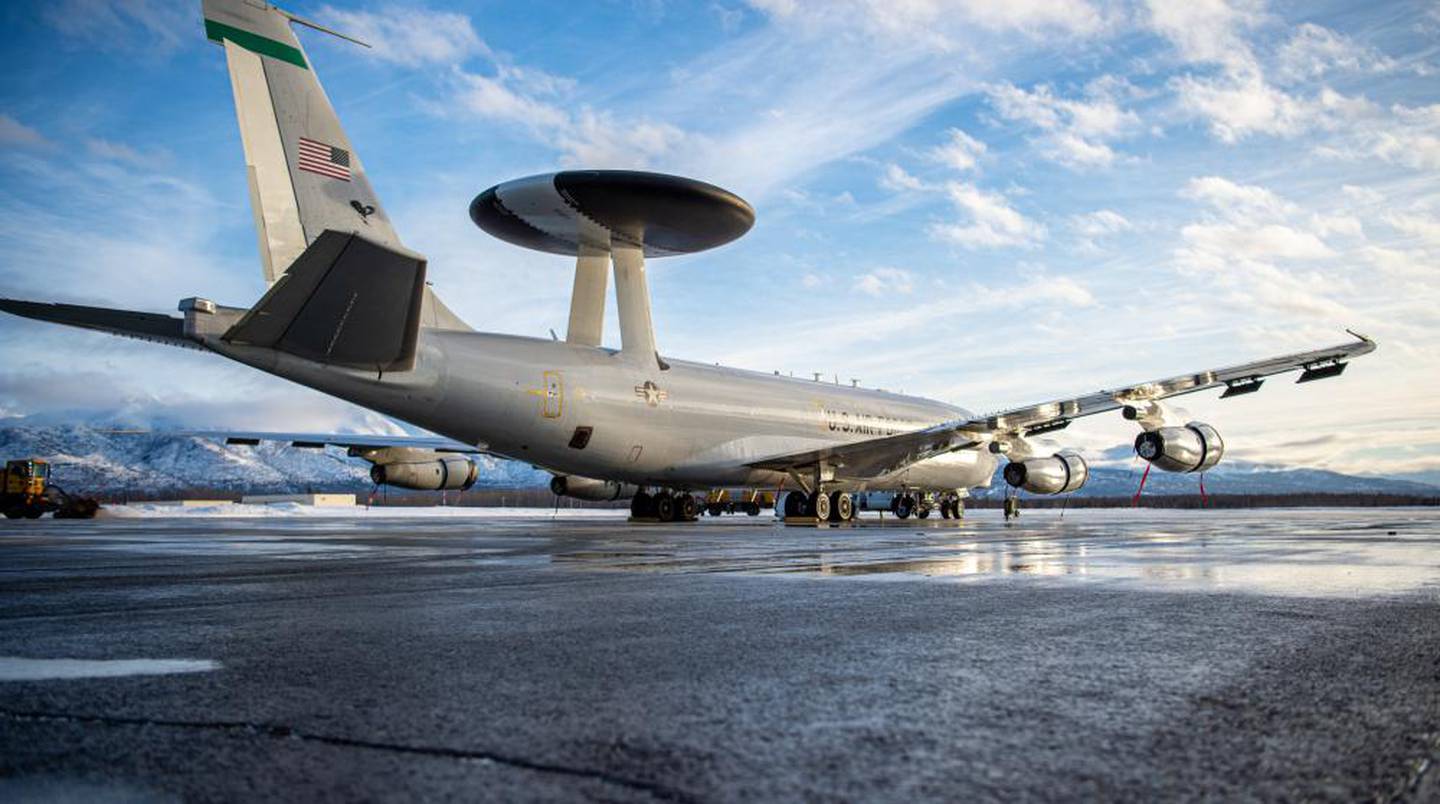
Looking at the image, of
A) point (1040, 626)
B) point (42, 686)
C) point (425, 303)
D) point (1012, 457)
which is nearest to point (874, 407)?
point (1012, 457)

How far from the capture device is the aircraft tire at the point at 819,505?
24.3m

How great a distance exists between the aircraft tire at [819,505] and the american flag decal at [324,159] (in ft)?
45.5

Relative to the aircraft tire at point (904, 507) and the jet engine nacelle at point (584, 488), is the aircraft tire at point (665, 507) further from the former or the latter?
the aircraft tire at point (904, 507)

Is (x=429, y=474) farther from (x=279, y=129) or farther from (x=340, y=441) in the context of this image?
(x=279, y=129)

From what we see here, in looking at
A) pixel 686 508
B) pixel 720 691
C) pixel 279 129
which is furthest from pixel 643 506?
pixel 720 691

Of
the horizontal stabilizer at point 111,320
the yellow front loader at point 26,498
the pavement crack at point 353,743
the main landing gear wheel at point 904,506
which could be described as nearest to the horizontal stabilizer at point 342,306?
the horizontal stabilizer at point 111,320

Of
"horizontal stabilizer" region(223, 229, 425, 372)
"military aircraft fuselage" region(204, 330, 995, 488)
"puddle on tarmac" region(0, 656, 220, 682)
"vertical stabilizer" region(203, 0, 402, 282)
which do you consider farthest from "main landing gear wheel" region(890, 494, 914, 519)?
"puddle on tarmac" region(0, 656, 220, 682)

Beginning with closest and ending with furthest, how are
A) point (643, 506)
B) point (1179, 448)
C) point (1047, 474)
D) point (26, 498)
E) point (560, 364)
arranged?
1. point (560, 364)
2. point (1179, 448)
3. point (1047, 474)
4. point (643, 506)
5. point (26, 498)

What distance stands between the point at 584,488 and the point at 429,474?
14.7 ft

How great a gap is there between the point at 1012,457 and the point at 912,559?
16.6 m

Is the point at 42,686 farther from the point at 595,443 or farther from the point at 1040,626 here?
the point at 595,443

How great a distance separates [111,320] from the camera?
1266 cm

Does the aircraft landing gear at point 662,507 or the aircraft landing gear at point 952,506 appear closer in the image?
the aircraft landing gear at point 662,507

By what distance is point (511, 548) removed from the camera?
36.9ft
